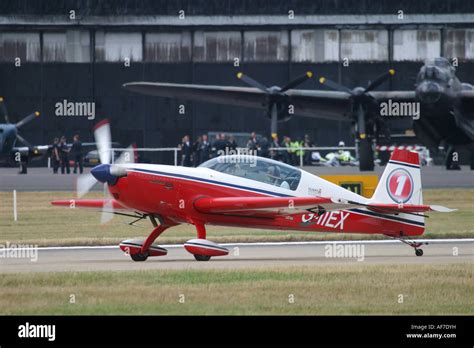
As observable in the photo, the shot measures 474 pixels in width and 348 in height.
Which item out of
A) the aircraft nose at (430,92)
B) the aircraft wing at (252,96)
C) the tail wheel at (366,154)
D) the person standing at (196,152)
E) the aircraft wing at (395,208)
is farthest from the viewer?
the person standing at (196,152)

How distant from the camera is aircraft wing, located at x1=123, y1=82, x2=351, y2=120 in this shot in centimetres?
4616

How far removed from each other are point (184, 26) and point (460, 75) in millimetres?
17422

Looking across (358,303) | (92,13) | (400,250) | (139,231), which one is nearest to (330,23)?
(92,13)

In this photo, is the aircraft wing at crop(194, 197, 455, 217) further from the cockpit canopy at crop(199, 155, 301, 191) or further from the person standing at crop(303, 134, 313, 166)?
the person standing at crop(303, 134, 313, 166)

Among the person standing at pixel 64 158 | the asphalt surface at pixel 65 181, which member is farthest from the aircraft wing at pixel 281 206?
→ the person standing at pixel 64 158

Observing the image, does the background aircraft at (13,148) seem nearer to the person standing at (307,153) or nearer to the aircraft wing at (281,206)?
the person standing at (307,153)

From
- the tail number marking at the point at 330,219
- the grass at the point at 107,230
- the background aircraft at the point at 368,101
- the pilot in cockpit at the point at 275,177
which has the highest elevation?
the background aircraft at the point at 368,101

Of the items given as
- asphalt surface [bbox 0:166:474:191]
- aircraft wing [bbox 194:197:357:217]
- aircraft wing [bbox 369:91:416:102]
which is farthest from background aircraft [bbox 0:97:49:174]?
aircraft wing [bbox 194:197:357:217]

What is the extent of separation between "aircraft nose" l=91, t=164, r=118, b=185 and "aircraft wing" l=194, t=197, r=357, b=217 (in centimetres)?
159

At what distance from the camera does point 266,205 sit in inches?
730

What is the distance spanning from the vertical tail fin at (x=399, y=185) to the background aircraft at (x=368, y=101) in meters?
21.6

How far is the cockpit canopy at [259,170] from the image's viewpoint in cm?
1950

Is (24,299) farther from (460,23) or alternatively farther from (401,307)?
(460,23)
